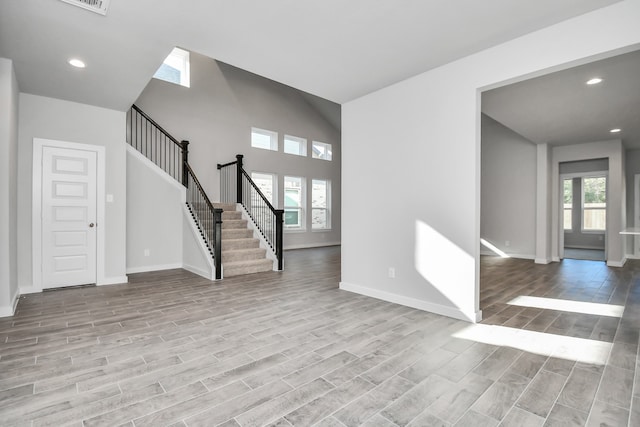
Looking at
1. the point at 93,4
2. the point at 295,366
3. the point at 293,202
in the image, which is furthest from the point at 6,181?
the point at 293,202

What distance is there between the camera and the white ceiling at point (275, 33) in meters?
2.32

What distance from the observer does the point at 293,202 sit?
948 centimetres

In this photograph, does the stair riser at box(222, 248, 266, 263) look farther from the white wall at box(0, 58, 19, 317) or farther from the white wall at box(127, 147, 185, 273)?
the white wall at box(0, 58, 19, 317)

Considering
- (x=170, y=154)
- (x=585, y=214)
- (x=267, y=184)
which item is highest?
(x=170, y=154)

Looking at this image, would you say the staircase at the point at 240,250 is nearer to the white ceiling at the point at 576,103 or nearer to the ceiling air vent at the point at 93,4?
the ceiling air vent at the point at 93,4

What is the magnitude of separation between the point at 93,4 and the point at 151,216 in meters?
4.06

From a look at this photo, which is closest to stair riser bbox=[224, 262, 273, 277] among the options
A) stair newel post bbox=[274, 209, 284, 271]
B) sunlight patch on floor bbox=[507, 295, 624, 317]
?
stair newel post bbox=[274, 209, 284, 271]

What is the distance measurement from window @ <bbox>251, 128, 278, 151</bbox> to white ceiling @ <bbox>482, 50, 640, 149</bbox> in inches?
225

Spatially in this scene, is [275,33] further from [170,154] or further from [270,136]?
[270,136]

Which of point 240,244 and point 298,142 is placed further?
point 298,142

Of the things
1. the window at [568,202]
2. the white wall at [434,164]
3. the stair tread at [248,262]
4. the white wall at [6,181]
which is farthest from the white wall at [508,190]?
the white wall at [6,181]

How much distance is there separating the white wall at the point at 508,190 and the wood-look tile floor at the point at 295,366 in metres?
4.01

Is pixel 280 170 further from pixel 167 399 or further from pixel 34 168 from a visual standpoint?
pixel 167 399

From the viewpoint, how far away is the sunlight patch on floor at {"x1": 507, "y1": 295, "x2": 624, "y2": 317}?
3.38 m
